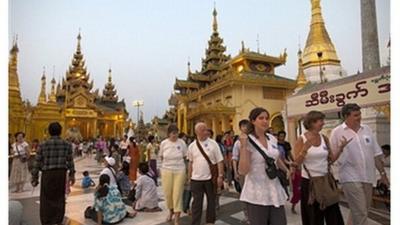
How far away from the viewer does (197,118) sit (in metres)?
6.11

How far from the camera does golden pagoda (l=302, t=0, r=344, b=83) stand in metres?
11.9

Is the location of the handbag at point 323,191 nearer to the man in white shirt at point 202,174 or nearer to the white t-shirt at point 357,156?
the white t-shirt at point 357,156

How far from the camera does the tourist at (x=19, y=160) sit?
12.6 ft

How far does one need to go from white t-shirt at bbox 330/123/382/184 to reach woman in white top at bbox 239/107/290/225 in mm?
486

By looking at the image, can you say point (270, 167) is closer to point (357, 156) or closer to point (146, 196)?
point (357, 156)

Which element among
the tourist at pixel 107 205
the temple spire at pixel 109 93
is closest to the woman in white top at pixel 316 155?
the tourist at pixel 107 205

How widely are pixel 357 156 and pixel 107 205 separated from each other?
5.95 ft

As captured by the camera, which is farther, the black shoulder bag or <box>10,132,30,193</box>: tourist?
<box>10,132,30,193</box>: tourist

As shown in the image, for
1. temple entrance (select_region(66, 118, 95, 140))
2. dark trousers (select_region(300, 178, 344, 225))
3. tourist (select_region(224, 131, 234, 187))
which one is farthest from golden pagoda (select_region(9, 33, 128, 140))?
dark trousers (select_region(300, 178, 344, 225))

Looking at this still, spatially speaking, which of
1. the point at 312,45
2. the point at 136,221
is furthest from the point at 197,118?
the point at 312,45

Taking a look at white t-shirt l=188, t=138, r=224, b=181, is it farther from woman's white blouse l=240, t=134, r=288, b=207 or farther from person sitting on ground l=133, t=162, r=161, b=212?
person sitting on ground l=133, t=162, r=161, b=212

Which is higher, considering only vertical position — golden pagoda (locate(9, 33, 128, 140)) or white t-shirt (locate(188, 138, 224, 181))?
golden pagoda (locate(9, 33, 128, 140))

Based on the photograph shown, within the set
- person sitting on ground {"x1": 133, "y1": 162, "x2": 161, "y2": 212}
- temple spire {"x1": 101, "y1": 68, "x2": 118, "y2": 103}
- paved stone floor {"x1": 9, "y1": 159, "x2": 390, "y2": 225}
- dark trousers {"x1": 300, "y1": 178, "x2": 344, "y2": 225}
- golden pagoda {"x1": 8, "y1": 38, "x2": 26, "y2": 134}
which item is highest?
temple spire {"x1": 101, "y1": 68, "x2": 118, "y2": 103}

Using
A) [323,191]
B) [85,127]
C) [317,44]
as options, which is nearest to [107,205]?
[323,191]
